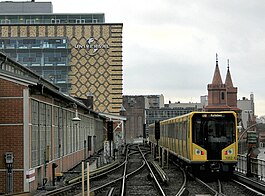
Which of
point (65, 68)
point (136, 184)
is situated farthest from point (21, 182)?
point (65, 68)

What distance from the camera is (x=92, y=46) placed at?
91.0 meters

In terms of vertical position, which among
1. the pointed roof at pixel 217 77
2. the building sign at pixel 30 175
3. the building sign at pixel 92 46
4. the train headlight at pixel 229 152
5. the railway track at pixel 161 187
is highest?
the building sign at pixel 92 46

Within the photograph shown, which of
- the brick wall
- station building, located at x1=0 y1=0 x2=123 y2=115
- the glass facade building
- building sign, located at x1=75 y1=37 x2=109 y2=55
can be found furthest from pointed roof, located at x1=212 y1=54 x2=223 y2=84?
the brick wall

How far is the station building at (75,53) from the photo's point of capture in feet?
296

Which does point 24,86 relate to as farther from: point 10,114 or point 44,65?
point 44,65

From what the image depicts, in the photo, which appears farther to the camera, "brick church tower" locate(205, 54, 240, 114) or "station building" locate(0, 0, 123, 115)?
"brick church tower" locate(205, 54, 240, 114)

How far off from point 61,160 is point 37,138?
6557 mm

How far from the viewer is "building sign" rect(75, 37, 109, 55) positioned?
299 feet

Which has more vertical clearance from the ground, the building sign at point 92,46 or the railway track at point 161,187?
the building sign at point 92,46

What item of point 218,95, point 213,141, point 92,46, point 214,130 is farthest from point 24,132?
point 218,95

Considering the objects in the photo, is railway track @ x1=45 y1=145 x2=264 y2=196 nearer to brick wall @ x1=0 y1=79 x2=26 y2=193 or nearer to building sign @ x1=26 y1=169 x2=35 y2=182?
building sign @ x1=26 y1=169 x2=35 y2=182

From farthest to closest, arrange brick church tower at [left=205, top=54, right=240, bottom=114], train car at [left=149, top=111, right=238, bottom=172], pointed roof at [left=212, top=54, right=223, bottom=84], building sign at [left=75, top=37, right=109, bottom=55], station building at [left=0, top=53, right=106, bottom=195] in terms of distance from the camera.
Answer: pointed roof at [left=212, top=54, right=223, bottom=84]
brick church tower at [left=205, top=54, right=240, bottom=114]
building sign at [left=75, top=37, right=109, bottom=55]
train car at [left=149, top=111, right=238, bottom=172]
station building at [left=0, top=53, right=106, bottom=195]

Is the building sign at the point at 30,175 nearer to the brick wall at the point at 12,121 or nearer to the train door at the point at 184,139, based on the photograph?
the brick wall at the point at 12,121

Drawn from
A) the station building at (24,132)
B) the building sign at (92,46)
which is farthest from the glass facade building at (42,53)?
the station building at (24,132)
